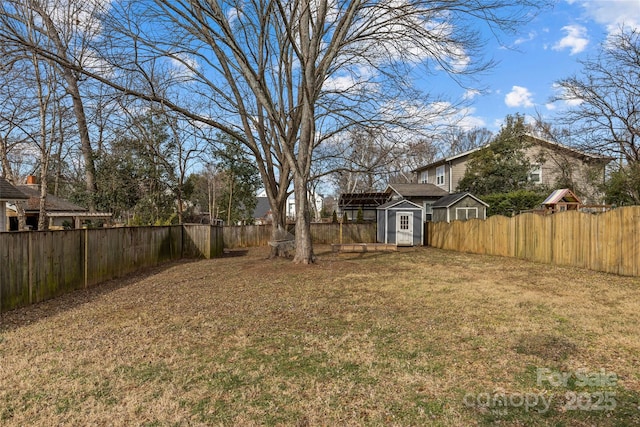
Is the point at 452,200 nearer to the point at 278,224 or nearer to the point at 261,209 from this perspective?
the point at 278,224

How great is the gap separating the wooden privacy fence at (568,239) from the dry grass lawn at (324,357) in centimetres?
245

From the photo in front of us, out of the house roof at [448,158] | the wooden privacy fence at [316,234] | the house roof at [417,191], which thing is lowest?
the wooden privacy fence at [316,234]

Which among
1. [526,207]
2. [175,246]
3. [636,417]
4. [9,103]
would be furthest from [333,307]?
[526,207]

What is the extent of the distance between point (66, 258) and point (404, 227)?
16.1m

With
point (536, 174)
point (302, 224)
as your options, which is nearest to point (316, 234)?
point (302, 224)

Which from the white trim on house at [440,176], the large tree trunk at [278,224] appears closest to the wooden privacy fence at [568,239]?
the large tree trunk at [278,224]

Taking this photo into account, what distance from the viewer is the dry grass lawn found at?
296cm

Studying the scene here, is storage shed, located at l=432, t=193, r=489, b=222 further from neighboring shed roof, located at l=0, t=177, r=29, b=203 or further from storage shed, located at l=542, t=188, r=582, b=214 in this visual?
neighboring shed roof, located at l=0, t=177, r=29, b=203

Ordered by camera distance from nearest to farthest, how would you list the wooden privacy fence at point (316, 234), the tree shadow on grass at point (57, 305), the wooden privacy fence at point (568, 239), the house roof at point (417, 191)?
the tree shadow on grass at point (57, 305), the wooden privacy fence at point (568, 239), the wooden privacy fence at point (316, 234), the house roof at point (417, 191)

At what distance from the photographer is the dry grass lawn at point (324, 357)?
296cm

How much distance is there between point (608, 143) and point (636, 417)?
1761cm

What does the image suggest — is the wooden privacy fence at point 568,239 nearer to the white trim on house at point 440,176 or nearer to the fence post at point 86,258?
the white trim on house at point 440,176

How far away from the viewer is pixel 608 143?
54.3 ft

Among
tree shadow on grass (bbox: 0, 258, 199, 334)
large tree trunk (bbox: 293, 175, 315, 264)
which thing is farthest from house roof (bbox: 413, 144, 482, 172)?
tree shadow on grass (bbox: 0, 258, 199, 334)
